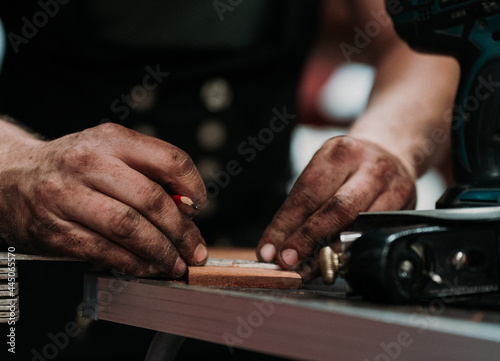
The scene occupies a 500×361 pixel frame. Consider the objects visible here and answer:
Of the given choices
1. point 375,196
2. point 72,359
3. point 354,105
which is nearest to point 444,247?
point 375,196

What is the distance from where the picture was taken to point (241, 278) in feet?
1.82

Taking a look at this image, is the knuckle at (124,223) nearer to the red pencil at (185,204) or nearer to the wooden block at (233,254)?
the red pencil at (185,204)

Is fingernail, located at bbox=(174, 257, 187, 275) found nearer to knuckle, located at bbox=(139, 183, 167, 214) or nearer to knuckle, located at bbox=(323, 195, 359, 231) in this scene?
knuckle, located at bbox=(139, 183, 167, 214)

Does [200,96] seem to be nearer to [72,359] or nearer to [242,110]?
[242,110]

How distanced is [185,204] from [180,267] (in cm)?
7

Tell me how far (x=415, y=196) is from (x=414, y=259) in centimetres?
40

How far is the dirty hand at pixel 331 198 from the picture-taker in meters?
0.65

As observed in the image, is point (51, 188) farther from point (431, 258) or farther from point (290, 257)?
point (431, 258)

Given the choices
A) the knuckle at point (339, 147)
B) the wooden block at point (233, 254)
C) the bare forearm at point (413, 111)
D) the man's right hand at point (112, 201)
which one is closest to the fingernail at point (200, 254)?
the man's right hand at point (112, 201)

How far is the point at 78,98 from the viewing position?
3.64 feet

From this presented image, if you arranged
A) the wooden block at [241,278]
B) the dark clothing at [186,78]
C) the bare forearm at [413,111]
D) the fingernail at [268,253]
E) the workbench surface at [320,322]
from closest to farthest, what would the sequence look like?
the workbench surface at [320,322] → the wooden block at [241,278] → the fingernail at [268,253] → the bare forearm at [413,111] → the dark clothing at [186,78]

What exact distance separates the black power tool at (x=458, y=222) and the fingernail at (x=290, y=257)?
0.44ft

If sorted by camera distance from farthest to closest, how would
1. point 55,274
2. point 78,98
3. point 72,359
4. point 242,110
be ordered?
1. point 242,110
2. point 78,98
3. point 72,359
4. point 55,274

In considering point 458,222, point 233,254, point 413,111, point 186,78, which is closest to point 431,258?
point 458,222
